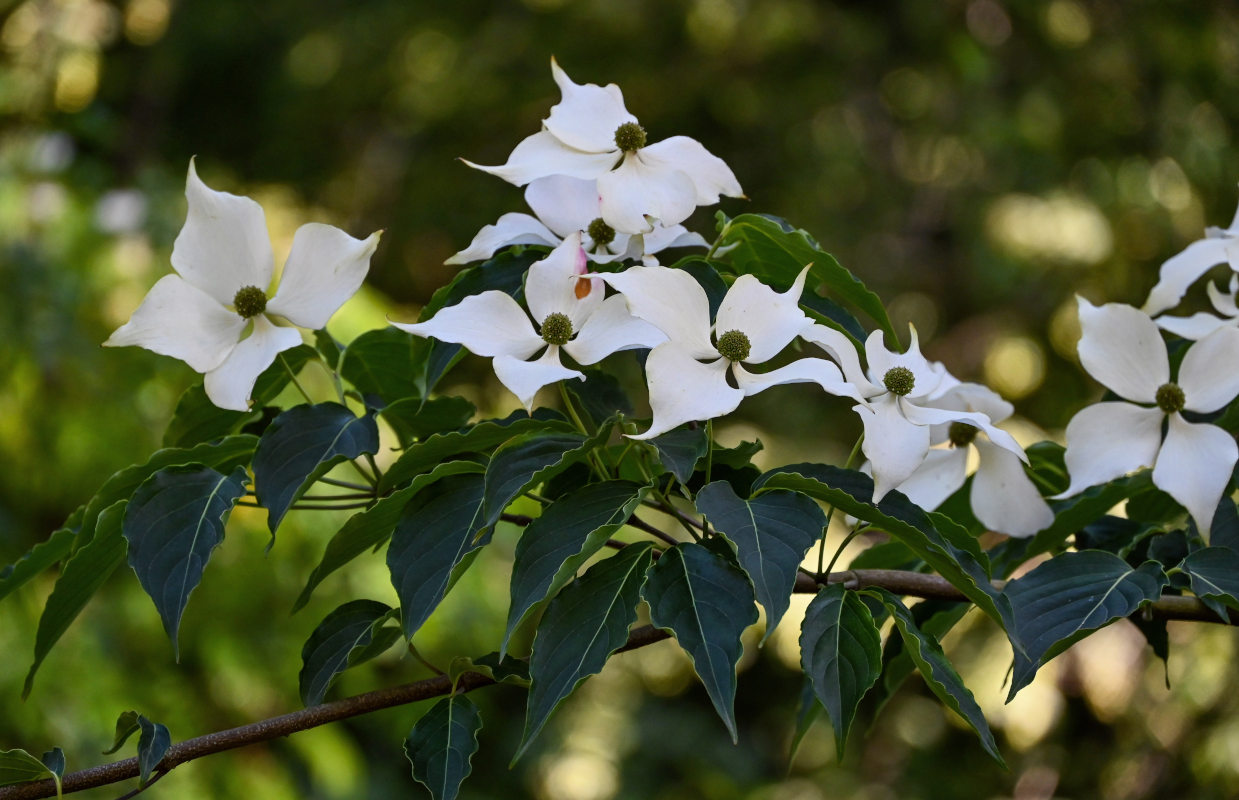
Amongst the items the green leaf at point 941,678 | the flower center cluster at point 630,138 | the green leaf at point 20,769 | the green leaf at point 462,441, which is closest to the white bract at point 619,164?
the flower center cluster at point 630,138

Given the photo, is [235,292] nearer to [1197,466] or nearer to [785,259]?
[785,259]

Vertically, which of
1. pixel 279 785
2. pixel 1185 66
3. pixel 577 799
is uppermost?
pixel 1185 66

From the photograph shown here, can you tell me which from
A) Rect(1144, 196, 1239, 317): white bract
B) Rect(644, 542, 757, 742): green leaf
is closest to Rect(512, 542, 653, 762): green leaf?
Rect(644, 542, 757, 742): green leaf

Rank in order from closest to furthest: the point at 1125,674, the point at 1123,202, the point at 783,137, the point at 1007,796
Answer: the point at 1125,674 → the point at 1007,796 → the point at 1123,202 → the point at 783,137

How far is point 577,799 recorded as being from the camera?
326cm

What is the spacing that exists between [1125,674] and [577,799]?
4.78 ft

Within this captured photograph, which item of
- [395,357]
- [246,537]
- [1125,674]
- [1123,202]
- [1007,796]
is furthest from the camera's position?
[1123,202]

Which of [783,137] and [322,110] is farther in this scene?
[322,110]

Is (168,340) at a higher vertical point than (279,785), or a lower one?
higher

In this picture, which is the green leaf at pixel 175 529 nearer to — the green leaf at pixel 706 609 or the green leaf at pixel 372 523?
the green leaf at pixel 372 523

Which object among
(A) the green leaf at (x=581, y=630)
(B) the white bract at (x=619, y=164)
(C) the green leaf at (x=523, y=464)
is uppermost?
(B) the white bract at (x=619, y=164)

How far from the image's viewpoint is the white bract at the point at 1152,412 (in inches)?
24.3

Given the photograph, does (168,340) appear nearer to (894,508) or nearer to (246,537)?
(894,508)

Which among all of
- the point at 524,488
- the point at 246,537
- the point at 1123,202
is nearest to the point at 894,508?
the point at 524,488
